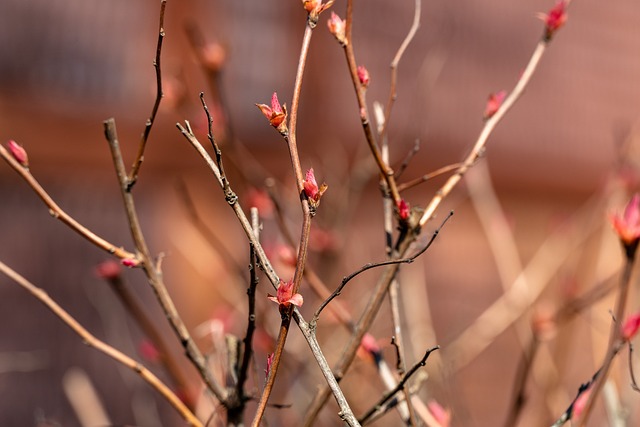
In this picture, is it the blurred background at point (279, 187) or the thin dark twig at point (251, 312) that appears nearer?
the thin dark twig at point (251, 312)

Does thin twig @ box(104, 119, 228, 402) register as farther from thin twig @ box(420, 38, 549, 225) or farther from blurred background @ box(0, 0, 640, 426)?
blurred background @ box(0, 0, 640, 426)

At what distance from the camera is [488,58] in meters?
2.03

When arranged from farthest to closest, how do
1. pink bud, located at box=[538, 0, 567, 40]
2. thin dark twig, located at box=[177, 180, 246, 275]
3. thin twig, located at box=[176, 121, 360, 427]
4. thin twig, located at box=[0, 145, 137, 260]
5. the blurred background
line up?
the blurred background → thin dark twig, located at box=[177, 180, 246, 275] → pink bud, located at box=[538, 0, 567, 40] → thin twig, located at box=[0, 145, 137, 260] → thin twig, located at box=[176, 121, 360, 427]

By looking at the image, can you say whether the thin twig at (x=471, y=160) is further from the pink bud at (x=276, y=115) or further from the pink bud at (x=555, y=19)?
the pink bud at (x=276, y=115)

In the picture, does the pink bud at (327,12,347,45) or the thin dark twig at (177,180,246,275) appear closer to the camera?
the pink bud at (327,12,347,45)

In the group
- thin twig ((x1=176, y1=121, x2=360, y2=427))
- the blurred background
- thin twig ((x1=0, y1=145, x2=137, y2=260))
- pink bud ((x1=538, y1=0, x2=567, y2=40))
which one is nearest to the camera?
thin twig ((x1=176, y1=121, x2=360, y2=427))

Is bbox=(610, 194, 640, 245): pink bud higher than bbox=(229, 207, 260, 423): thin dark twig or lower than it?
higher

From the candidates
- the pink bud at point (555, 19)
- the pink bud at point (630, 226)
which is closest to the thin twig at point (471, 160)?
the pink bud at point (555, 19)

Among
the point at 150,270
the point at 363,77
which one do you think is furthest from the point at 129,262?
the point at 363,77

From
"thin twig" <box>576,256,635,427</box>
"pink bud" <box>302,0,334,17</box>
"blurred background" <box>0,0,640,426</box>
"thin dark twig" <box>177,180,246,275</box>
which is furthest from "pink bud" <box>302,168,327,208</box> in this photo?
"blurred background" <box>0,0,640,426</box>

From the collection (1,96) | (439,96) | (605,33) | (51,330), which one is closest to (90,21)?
(1,96)

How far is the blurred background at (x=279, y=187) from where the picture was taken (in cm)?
147

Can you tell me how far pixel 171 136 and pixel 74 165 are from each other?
20 cm

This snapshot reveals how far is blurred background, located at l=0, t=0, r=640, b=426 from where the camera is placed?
147 cm
